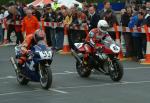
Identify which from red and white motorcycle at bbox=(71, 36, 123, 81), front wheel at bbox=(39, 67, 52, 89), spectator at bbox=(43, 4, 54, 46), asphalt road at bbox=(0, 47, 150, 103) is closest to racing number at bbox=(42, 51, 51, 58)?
front wheel at bbox=(39, 67, 52, 89)

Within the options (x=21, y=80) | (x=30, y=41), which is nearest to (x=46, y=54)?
(x=30, y=41)

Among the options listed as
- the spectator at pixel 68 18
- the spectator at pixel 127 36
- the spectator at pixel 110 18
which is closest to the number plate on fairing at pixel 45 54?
the spectator at pixel 127 36

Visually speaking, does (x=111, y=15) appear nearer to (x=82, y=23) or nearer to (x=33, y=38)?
(x=82, y=23)

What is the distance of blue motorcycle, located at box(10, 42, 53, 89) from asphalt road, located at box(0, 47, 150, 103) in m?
0.24

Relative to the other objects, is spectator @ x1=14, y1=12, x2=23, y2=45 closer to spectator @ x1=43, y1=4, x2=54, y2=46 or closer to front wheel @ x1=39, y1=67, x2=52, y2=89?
spectator @ x1=43, y1=4, x2=54, y2=46

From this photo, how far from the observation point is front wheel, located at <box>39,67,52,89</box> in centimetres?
1315

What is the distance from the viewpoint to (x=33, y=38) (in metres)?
13.8

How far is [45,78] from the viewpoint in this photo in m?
13.4

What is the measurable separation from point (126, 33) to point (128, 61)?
1153 millimetres

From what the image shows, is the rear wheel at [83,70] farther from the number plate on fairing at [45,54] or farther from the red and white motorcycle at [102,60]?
the number plate on fairing at [45,54]

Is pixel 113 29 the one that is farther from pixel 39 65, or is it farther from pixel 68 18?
pixel 39 65

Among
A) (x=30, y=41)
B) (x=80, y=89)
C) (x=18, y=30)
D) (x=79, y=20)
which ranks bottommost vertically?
(x=18, y=30)

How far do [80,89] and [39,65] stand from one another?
110 cm

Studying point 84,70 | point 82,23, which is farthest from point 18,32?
point 84,70
